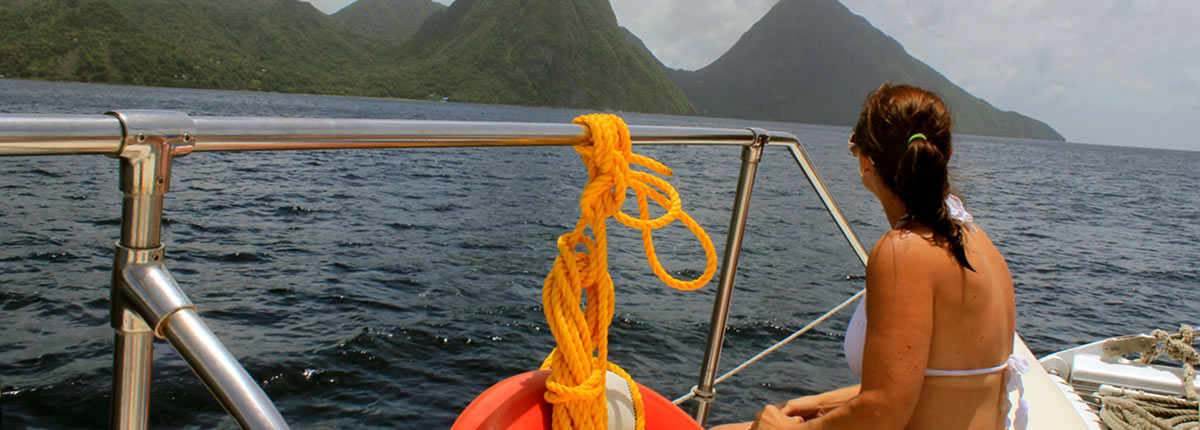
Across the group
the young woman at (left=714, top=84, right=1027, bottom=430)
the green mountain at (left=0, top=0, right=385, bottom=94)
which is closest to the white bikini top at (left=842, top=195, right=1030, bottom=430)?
the young woman at (left=714, top=84, right=1027, bottom=430)

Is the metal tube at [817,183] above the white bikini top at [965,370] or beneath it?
above

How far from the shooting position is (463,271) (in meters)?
11.8

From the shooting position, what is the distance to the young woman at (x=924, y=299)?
1.52 metres

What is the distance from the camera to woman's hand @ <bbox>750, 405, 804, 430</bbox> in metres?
1.85

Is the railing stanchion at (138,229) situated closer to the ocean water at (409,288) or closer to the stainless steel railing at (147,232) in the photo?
the stainless steel railing at (147,232)

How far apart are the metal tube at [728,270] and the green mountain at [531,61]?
119330mm

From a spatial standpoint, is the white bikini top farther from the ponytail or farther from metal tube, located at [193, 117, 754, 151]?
metal tube, located at [193, 117, 754, 151]

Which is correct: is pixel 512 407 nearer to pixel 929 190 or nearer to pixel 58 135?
pixel 58 135

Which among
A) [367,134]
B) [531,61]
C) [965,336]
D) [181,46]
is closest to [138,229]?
[367,134]

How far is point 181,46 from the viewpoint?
88.9 metres

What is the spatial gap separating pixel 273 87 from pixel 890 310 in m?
107

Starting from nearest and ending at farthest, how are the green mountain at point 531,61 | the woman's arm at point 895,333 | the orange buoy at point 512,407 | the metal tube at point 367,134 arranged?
the metal tube at point 367,134 → the orange buoy at point 512,407 → the woman's arm at point 895,333 → the green mountain at point 531,61

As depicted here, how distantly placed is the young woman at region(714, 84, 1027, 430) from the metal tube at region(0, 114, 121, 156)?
4.68 feet

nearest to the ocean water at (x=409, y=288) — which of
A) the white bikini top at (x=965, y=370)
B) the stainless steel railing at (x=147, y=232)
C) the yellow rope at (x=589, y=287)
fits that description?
the white bikini top at (x=965, y=370)
